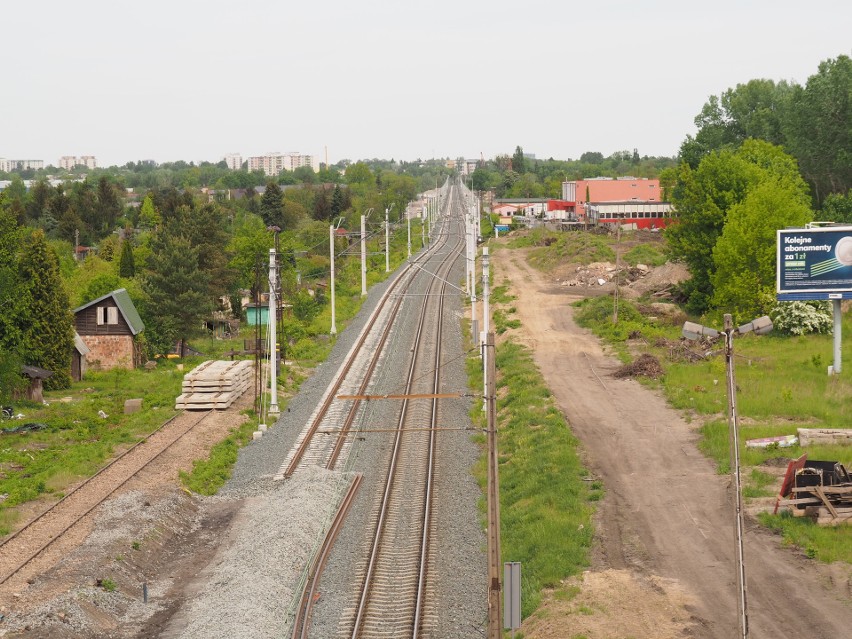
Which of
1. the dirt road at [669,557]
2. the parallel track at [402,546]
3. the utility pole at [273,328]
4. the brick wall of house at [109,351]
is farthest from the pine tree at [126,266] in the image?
the dirt road at [669,557]

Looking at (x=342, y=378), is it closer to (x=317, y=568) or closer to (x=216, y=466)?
(x=216, y=466)

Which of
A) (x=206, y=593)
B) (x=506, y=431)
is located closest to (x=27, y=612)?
(x=206, y=593)

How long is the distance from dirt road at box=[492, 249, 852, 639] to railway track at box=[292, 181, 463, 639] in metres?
2.35

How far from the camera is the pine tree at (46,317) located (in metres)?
39.4

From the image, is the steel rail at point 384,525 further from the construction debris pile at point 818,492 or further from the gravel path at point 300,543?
the construction debris pile at point 818,492

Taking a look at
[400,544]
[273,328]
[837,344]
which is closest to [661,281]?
[837,344]

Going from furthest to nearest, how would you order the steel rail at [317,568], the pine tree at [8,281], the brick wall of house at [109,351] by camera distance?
the brick wall of house at [109,351] < the pine tree at [8,281] < the steel rail at [317,568]

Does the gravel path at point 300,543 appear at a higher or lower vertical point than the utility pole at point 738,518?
lower

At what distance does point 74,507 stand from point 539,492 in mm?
10714

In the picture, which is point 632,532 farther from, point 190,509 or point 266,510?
point 190,509

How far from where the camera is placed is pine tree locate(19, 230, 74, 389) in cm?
3938

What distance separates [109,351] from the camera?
46125mm

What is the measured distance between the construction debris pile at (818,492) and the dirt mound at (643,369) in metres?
14.5

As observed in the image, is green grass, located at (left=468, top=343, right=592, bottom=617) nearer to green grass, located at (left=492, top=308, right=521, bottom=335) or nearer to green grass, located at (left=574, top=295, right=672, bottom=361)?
green grass, located at (left=574, top=295, right=672, bottom=361)
